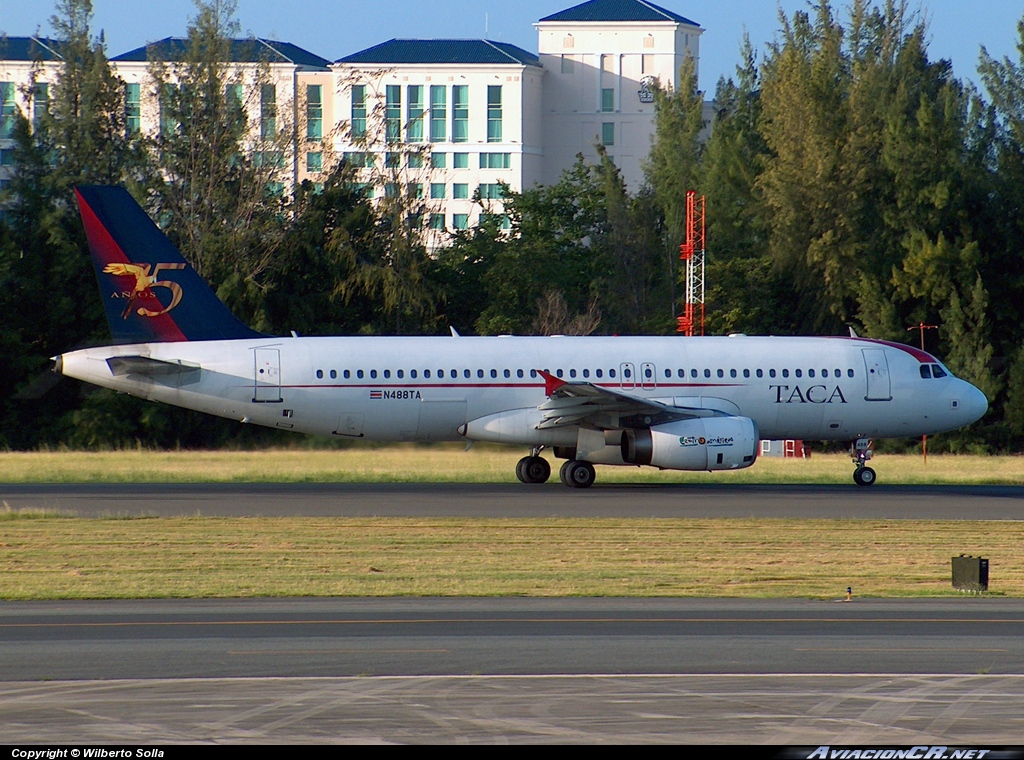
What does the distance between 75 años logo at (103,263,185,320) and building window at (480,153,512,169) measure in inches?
2903

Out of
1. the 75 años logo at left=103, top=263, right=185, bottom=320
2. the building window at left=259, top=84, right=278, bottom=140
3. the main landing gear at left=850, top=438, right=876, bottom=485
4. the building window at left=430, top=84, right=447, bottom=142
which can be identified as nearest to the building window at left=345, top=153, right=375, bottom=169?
the building window at left=259, top=84, right=278, bottom=140

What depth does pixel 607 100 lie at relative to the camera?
107 m

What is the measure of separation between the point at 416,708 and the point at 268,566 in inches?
377

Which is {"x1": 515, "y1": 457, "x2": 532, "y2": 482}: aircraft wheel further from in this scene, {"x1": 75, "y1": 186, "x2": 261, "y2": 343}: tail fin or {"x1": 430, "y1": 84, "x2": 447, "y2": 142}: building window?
{"x1": 430, "y1": 84, "x2": 447, "y2": 142}: building window

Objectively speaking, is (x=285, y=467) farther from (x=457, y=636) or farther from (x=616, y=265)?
(x=616, y=265)

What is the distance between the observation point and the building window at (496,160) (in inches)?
4139

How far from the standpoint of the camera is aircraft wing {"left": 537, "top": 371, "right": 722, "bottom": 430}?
3127 centimetres

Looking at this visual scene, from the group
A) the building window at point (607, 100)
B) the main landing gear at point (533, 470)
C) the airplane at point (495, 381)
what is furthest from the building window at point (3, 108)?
the building window at point (607, 100)

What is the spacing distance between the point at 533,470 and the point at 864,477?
7.78m

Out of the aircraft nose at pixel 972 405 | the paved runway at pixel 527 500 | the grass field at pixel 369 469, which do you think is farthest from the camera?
the grass field at pixel 369 469

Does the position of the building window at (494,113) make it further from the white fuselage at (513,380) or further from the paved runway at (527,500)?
the paved runway at (527,500)

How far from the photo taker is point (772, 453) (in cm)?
5028

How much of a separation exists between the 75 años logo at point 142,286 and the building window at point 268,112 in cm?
2738
